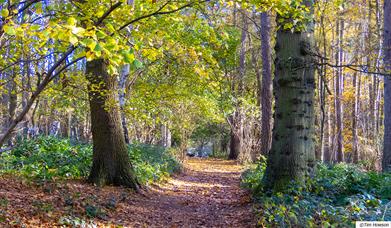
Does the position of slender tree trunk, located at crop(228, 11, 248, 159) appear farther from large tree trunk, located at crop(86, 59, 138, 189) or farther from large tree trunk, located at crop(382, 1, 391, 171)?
large tree trunk, located at crop(86, 59, 138, 189)

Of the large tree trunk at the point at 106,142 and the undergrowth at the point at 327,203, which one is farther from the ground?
the large tree trunk at the point at 106,142

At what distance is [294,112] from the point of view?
6.52 meters

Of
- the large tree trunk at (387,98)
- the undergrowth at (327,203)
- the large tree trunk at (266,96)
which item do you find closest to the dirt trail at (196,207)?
the undergrowth at (327,203)

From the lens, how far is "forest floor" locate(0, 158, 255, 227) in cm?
523

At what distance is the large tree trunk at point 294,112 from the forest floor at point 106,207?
1037mm

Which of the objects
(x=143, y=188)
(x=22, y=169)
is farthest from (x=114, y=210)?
(x=22, y=169)

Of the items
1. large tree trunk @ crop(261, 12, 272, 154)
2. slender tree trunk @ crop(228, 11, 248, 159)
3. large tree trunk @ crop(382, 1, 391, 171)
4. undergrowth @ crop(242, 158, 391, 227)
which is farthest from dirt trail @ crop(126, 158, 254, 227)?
slender tree trunk @ crop(228, 11, 248, 159)

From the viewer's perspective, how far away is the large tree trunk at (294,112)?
6.51 metres

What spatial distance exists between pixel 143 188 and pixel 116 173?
0.81 m

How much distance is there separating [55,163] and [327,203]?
6.41 m

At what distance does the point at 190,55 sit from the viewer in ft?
18.9

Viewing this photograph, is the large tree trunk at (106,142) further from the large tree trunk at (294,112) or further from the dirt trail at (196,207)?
the large tree trunk at (294,112)

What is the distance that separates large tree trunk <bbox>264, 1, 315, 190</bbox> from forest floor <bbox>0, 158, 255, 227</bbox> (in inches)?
40.8

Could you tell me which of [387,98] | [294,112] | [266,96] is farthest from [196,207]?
[266,96]
